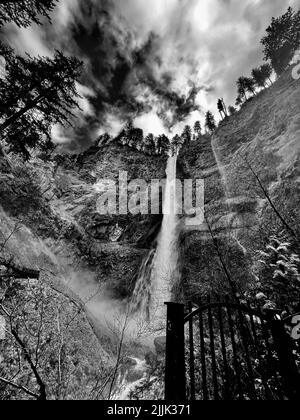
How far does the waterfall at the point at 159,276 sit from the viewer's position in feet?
74.2

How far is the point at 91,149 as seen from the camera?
53156 millimetres

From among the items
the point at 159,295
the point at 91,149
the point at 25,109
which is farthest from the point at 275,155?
the point at 91,149

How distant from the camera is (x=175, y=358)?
3438 mm

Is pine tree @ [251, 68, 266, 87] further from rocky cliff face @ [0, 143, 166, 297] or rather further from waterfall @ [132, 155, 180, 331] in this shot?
waterfall @ [132, 155, 180, 331]

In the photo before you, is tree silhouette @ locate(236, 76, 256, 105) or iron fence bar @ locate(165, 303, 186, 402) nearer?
iron fence bar @ locate(165, 303, 186, 402)

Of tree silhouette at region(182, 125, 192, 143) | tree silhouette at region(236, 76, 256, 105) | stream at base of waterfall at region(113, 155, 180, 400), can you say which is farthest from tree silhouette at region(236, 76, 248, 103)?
stream at base of waterfall at region(113, 155, 180, 400)

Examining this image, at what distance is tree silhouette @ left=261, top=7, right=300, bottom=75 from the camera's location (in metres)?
32.3

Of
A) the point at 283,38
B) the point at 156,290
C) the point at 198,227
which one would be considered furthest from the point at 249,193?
the point at 283,38

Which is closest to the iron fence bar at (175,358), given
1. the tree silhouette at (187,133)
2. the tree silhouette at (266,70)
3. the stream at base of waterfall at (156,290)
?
the stream at base of waterfall at (156,290)

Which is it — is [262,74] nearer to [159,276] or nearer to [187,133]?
[187,133]

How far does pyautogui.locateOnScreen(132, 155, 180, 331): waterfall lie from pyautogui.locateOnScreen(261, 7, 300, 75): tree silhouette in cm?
2883

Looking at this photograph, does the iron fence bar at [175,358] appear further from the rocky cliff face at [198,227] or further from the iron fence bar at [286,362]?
the rocky cliff face at [198,227]

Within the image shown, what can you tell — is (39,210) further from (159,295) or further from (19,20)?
(19,20)
